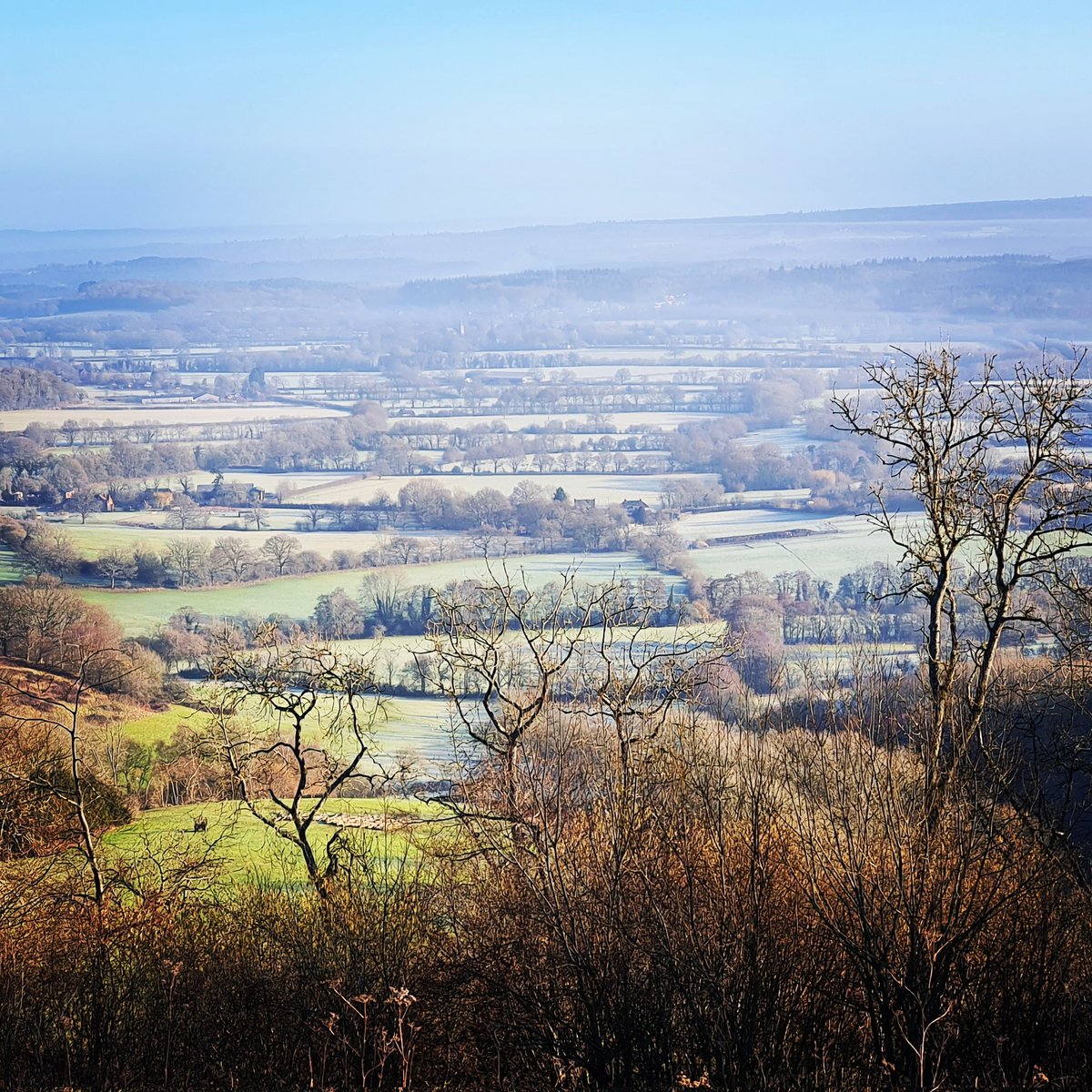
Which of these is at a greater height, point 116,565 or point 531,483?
point 531,483

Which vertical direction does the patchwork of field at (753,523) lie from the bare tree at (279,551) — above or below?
above

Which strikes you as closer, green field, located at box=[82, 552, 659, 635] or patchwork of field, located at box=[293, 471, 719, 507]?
green field, located at box=[82, 552, 659, 635]

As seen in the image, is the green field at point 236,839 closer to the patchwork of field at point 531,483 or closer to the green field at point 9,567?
the green field at point 9,567

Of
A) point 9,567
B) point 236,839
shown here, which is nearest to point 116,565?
point 9,567

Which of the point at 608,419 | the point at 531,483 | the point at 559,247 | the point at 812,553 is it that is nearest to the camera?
the point at 812,553

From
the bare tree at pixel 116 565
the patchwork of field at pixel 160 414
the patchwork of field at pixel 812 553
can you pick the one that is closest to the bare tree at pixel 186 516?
the bare tree at pixel 116 565

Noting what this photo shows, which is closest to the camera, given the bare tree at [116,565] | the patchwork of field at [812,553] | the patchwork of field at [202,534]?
the patchwork of field at [812,553]

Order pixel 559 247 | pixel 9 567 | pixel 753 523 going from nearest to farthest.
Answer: pixel 9 567, pixel 753 523, pixel 559 247

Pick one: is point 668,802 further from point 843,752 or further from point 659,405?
point 659,405

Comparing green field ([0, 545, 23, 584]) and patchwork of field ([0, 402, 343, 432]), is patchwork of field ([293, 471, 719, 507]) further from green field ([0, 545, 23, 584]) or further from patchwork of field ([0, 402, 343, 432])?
green field ([0, 545, 23, 584])

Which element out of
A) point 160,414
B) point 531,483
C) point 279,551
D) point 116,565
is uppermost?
point 160,414

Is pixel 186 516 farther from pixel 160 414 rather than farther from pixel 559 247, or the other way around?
pixel 559 247

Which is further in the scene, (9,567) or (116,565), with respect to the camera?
(116,565)

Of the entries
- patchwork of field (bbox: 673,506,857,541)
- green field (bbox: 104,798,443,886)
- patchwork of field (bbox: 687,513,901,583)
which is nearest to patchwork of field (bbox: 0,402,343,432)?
patchwork of field (bbox: 673,506,857,541)
